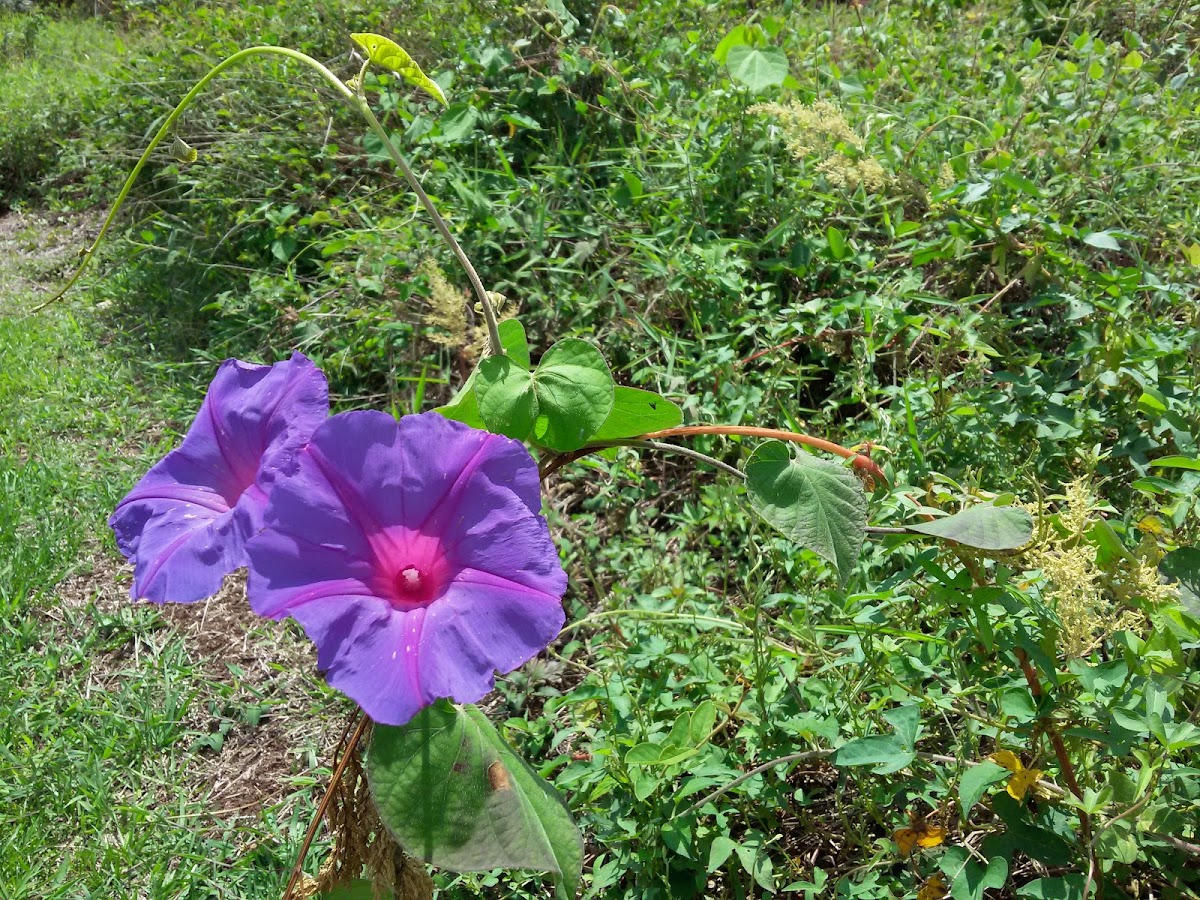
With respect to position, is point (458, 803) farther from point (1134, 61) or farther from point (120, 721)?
point (1134, 61)

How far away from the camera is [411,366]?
2.80m

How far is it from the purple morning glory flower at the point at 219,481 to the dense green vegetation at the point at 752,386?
2.45 feet

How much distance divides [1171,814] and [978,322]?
118 cm

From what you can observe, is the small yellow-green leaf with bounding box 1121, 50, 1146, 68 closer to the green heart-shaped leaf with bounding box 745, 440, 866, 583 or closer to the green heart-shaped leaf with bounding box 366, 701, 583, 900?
the green heart-shaped leaf with bounding box 745, 440, 866, 583

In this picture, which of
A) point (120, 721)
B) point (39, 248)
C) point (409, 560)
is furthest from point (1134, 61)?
point (39, 248)

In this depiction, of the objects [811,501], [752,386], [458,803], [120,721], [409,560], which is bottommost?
[120,721]

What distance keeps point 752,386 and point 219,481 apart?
1403mm

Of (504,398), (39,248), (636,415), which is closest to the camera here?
(504,398)

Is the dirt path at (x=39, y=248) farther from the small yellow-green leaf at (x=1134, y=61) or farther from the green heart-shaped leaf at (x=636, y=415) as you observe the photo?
the small yellow-green leaf at (x=1134, y=61)

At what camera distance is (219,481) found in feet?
4.07

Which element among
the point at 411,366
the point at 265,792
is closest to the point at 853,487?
the point at 265,792

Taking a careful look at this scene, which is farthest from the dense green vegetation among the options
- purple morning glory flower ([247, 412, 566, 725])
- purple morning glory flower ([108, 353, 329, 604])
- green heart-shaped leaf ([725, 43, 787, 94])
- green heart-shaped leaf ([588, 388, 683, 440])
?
purple morning glory flower ([108, 353, 329, 604])

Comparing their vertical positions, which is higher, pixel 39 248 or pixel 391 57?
pixel 391 57

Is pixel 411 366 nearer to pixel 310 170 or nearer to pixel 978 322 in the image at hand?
pixel 310 170
